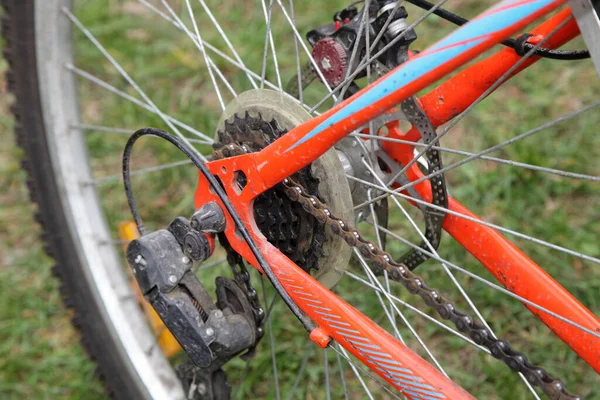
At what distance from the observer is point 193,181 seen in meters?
2.23

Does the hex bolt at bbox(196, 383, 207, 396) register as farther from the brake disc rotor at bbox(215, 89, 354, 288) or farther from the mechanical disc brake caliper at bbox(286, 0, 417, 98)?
the mechanical disc brake caliper at bbox(286, 0, 417, 98)

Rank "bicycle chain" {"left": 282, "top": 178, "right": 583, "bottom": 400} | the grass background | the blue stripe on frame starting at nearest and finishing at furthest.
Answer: the blue stripe on frame
"bicycle chain" {"left": 282, "top": 178, "right": 583, "bottom": 400}
the grass background

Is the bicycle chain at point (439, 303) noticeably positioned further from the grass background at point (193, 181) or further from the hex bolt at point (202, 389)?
the grass background at point (193, 181)

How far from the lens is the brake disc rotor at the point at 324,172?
1174mm

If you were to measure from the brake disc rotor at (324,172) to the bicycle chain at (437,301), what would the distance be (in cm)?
3

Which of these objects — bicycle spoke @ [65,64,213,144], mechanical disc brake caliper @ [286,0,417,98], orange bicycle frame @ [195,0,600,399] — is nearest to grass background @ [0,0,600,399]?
bicycle spoke @ [65,64,213,144]

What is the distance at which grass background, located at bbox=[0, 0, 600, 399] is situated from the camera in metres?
1.82

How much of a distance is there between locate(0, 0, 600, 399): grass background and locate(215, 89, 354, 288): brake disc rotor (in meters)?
0.63

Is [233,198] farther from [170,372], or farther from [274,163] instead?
[170,372]

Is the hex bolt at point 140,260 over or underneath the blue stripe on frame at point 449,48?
underneath

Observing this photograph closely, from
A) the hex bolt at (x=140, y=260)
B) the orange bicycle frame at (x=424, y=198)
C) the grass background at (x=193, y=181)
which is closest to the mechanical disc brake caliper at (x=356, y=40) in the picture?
the orange bicycle frame at (x=424, y=198)

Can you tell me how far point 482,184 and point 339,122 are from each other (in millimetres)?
1171

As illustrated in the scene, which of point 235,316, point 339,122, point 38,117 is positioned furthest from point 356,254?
point 38,117

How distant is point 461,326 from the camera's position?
1080 millimetres
